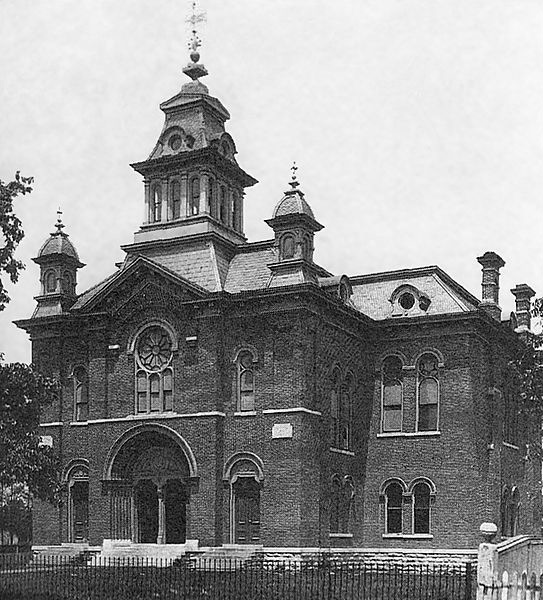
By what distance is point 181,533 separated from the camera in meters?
37.1

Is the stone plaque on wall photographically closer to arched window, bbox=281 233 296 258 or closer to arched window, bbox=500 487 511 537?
arched window, bbox=281 233 296 258

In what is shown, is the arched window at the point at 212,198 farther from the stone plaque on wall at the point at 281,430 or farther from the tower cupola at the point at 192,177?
the stone plaque on wall at the point at 281,430

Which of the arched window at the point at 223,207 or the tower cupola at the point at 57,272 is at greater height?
the arched window at the point at 223,207

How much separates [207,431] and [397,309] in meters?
8.64

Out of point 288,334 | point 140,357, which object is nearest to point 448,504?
point 288,334

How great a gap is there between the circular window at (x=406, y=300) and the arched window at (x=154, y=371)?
869 centimetres

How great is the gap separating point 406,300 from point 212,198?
7942 millimetres

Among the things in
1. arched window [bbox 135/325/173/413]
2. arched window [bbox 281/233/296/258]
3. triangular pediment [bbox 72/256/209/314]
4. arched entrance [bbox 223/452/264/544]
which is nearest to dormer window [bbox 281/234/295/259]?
arched window [bbox 281/233/296/258]

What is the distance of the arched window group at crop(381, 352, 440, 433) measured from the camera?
1517 inches

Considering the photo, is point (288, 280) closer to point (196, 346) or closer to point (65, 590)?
point (196, 346)

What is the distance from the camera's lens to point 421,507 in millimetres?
38000

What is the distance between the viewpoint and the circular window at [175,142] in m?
41.3

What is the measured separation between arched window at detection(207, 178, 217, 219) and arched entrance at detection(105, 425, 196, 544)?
8650 mm

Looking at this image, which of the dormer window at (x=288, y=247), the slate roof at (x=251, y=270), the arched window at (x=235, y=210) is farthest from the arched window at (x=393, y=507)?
the arched window at (x=235, y=210)
